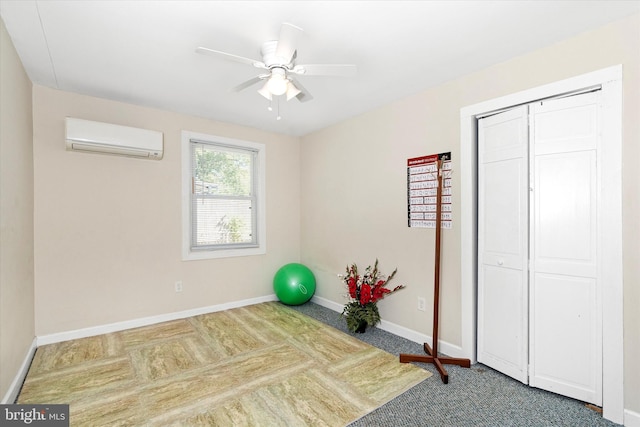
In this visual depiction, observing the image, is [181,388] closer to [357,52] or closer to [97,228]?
[97,228]

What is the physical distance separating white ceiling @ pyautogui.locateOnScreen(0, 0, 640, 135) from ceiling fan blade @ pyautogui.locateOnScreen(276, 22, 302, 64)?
19 cm

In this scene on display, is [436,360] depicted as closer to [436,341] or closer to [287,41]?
[436,341]

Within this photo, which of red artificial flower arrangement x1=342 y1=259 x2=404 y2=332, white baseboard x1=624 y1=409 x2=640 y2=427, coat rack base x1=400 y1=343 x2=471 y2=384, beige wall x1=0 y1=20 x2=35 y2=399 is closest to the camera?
white baseboard x1=624 y1=409 x2=640 y2=427

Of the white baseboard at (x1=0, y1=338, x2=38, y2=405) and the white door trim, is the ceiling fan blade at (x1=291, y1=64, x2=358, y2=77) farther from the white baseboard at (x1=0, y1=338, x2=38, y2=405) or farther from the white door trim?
the white baseboard at (x1=0, y1=338, x2=38, y2=405)

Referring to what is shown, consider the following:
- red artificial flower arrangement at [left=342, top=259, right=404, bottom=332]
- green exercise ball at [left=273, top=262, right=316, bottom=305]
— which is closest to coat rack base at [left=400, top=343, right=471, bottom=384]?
red artificial flower arrangement at [left=342, top=259, right=404, bottom=332]

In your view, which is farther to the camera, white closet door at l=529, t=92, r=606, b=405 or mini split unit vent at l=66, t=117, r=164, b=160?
mini split unit vent at l=66, t=117, r=164, b=160

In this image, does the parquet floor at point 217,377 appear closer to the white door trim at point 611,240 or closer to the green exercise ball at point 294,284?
the green exercise ball at point 294,284

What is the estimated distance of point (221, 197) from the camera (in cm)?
399

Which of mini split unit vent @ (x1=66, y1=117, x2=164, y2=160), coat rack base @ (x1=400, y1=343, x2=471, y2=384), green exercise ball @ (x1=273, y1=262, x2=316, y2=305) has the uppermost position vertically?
mini split unit vent @ (x1=66, y1=117, x2=164, y2=160)

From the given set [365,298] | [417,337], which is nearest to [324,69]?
[365,298]

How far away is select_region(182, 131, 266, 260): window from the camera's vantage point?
12.2 feet

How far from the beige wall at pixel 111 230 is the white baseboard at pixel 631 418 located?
3.62 m

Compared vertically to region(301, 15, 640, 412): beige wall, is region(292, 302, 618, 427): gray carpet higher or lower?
lower

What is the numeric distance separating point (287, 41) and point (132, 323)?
3.21m
